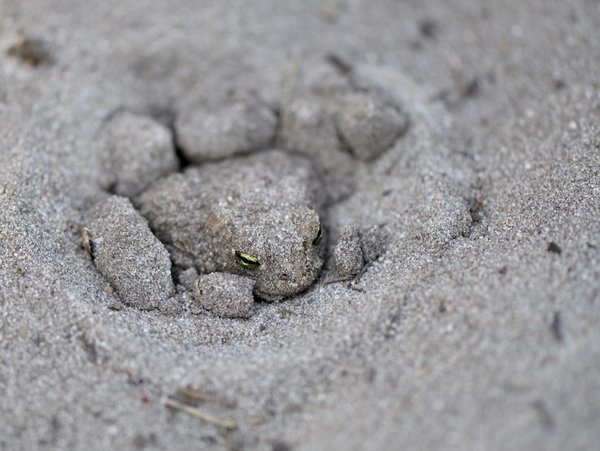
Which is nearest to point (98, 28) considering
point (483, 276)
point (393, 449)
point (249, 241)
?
point (249, 241)

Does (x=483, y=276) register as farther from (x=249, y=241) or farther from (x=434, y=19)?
(x=434, y=19)

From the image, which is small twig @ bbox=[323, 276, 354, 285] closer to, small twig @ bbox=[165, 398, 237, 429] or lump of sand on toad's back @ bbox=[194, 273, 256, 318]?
lump of sand on toad's back @ bbox=[194, 273, 256, 318]

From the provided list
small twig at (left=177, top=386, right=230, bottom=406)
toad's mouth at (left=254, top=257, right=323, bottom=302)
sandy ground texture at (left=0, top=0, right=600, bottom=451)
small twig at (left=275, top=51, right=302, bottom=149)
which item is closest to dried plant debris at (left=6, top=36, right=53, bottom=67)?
sandy ground texture at (left=0, top=0, right=600, bottom=451)

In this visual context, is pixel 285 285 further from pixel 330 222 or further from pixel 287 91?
pixel 287 91

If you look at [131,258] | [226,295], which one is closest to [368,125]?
[226,295]

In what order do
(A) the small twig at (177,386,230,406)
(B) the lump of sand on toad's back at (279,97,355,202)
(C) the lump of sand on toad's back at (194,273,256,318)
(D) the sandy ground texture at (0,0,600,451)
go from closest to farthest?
(D) the sandy ground texture at (0,0,600,451) < (A) the small twig at (177,386,230,406) < (C) the lump of sand on toad's back at (194,273,256,318) < (B) the lump of sand on toad's back at (279,97,355,202)

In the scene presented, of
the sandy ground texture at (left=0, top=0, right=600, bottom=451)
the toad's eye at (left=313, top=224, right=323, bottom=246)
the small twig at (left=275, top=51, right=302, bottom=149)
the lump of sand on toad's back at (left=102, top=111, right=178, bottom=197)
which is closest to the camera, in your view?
the sandy ground texture at (left=0, top=0, right=600, bottom=451)
